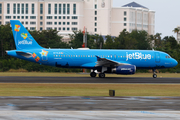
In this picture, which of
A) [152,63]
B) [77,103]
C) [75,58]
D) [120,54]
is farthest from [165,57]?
[77,103]

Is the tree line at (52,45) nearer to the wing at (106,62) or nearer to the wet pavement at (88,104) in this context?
the wing at (106,62)

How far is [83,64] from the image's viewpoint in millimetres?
41438

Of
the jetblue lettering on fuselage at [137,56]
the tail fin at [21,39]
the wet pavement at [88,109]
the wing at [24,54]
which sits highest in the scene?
the tail fin at [21,39]

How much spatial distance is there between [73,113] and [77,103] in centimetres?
280

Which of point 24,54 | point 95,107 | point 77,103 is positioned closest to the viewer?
point 95,107

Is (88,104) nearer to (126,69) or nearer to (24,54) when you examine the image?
(126,69)

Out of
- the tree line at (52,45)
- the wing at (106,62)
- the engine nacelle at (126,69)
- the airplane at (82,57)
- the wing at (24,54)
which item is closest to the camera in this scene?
the engine nacelle at (126,69)

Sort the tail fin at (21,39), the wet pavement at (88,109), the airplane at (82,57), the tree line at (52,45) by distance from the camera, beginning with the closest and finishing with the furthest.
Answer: the wet pavement at (88,109) → the airplane at (82,57) → the tail fin at (21,39) → the tree line at (52,45)

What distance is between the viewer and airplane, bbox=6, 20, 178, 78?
4066 centimetres

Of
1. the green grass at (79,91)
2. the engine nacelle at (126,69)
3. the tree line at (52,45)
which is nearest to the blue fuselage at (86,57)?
the engine nacelle at (126,69)

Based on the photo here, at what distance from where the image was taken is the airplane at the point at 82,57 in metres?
40.7

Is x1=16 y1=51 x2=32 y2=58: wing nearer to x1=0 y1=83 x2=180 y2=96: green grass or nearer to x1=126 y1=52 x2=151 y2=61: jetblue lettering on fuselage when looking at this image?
x1=126 y1=52 x2=151 y2=61: jetblue lettering on fuselage

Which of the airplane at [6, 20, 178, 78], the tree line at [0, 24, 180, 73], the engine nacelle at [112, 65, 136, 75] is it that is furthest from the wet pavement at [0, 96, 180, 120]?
the tree line at [0, 24, 180, 73]

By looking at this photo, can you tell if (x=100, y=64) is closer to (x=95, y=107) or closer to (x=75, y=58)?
(x=75, y=58)
